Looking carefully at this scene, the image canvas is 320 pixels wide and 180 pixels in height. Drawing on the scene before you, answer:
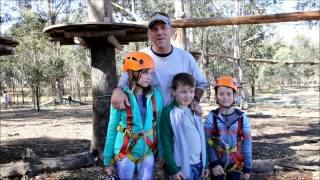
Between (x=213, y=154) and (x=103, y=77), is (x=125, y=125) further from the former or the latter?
(x=103, y=77)

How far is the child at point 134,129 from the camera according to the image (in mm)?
2533

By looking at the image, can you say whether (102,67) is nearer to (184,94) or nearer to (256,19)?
(256,19)

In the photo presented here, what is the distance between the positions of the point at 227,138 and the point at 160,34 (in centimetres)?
88

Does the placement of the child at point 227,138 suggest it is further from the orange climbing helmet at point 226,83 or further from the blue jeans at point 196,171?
the blue jeans at point 196,171

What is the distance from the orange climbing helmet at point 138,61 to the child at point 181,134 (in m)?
0.22

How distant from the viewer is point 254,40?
82.4 ft

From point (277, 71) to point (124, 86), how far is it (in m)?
44.2

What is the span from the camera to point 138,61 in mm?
2516

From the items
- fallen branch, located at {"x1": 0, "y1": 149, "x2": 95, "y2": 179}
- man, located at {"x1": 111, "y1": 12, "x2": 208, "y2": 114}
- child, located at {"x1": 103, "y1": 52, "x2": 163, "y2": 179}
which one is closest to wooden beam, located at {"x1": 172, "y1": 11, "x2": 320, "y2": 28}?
fallen branch, located at {"x1": 0, "y1": 149, "x2": 95, "y2": 179}

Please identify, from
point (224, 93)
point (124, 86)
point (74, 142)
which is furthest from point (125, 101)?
point (74, 142)

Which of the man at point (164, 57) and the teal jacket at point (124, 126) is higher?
the man at point (164, 57)

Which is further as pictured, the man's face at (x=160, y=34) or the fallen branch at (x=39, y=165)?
the fallen branch at (x=39, y=165)

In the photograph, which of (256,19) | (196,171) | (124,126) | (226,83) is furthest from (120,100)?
(256,19)

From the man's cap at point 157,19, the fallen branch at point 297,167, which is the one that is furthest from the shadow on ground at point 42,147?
the man's cap at point 157,19
